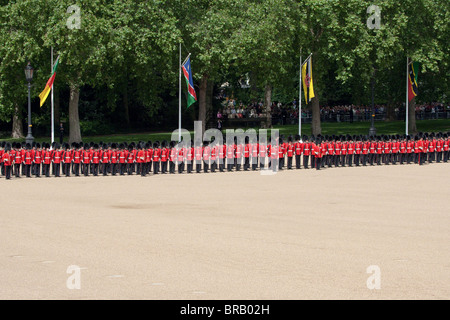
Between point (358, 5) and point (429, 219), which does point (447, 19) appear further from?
point (429, 219)

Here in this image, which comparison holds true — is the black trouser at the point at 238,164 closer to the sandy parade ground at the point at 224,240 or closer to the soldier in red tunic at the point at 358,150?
the sandy parade ground at the point at 224,240

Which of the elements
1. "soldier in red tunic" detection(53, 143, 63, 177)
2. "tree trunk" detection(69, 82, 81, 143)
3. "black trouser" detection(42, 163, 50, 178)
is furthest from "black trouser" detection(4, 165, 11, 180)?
"tree trunk" detection(69, 82, 81, 143)

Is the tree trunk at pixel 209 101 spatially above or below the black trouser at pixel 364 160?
above

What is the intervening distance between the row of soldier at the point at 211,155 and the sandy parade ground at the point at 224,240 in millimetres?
2710

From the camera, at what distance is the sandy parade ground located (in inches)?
435

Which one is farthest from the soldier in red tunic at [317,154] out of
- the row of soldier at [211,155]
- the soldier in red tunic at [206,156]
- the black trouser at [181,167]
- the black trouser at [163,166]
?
the black trouser at [163,166]

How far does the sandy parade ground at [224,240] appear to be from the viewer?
36.2 feet

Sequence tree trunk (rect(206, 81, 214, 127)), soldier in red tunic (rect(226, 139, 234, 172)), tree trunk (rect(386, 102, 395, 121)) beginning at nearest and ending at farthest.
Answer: soldier in red tunic (rect(226, 139, 234, 172)) < tree trunk (rect(206, 81, 214, 127)) < tree trunk (rect(386, 102, 395, 121))

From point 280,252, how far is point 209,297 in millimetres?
3576

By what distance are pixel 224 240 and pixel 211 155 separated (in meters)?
15.8

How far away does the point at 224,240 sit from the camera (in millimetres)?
14906

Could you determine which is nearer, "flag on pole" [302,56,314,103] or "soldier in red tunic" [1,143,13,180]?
"soldier in red tunic" [1,143,13,180]

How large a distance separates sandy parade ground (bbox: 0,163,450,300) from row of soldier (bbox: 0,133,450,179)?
271 centimetres

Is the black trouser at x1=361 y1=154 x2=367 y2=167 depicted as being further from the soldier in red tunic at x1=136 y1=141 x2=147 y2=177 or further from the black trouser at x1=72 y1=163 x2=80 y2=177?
the black trouser at x1=72 y1=163 x2=80 y2=177
